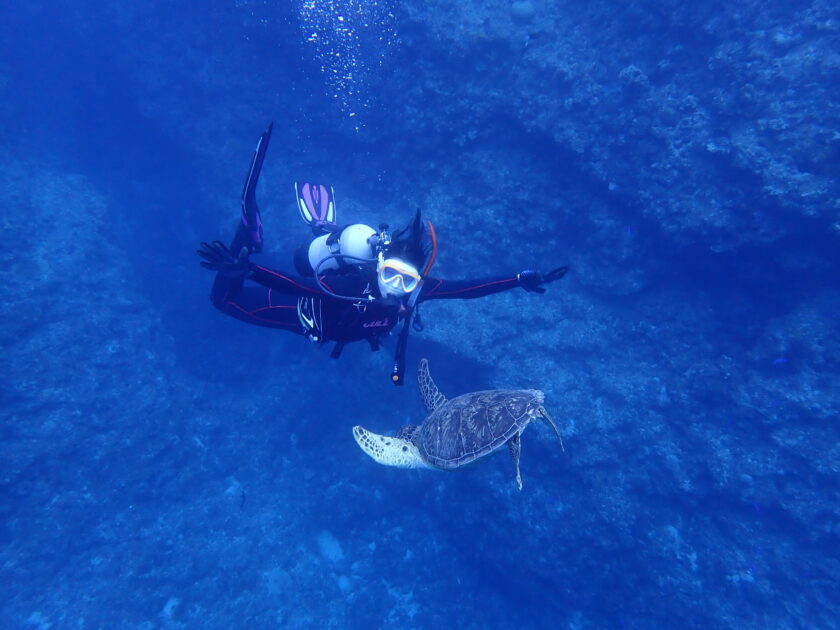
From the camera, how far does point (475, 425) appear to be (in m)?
4.43

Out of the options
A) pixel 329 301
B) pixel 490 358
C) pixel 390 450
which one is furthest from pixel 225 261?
pixel 490 358

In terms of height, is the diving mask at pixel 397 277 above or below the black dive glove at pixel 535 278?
above

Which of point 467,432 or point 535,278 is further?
point 535,278

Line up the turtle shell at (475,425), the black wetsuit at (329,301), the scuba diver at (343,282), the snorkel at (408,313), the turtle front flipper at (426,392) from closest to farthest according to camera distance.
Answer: the scuba diver at (343,282)
the black wetsuit at (329,301)
the snorkel at (408,313)
the turtle shell at (475,425)
the turtle front flipper at (426,392)

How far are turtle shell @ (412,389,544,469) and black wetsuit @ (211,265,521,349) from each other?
1337 mm

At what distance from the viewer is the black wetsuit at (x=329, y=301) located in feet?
12.8

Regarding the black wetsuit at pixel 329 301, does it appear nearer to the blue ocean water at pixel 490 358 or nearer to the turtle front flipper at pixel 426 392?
the turtle front flipper at pixel 426 392

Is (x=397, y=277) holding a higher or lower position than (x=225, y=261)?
lower

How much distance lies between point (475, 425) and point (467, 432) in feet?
0.42

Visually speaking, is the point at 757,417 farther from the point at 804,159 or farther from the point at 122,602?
the point at 122,602

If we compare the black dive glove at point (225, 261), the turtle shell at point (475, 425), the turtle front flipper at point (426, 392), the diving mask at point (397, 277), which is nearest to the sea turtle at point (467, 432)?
the turtle shell at point (475, 425)

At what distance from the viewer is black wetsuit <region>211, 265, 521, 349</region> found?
3.90m

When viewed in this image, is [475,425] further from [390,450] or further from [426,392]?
[426,392]

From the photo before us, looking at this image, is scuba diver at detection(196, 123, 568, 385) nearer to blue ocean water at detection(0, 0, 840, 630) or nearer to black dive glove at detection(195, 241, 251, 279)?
black dive glove at detection(195, 241, 251, 279)
